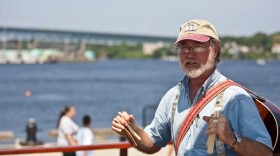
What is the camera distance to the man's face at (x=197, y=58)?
11.8 feet

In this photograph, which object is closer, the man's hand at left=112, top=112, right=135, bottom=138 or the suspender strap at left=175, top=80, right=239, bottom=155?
the suspender strap at left=175, top=80, right=239, bottom=155

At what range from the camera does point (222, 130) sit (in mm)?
3211

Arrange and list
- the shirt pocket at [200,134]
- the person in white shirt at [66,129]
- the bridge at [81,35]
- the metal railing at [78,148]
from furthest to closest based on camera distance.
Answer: the bridge at [81,35], the person in white shirt at [66,129], the metal railing at [78,148], the shirt pocket at [200,134]

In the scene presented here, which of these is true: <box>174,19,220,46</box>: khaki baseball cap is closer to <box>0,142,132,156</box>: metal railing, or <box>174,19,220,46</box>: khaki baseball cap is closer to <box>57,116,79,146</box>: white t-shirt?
<box>0,142,132,156</box>: metal railing

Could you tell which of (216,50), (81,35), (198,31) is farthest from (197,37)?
(81,35)

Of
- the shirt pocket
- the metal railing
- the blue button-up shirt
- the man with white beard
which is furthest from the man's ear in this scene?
the metal railing

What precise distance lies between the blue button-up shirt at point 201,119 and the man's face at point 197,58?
0.22ft

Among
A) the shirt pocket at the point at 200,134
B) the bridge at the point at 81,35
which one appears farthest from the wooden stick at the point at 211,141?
the bridge at the point at 81,35

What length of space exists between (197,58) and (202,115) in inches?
12.1

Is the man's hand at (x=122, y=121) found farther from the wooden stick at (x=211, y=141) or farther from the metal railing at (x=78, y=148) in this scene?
the metal railing at (x=78, y=148)

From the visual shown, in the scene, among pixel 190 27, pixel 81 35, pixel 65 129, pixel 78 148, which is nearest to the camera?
pixel 190 27

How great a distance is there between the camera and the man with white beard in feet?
10.8

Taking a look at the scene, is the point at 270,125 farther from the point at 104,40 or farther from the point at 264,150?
the point at 104,40

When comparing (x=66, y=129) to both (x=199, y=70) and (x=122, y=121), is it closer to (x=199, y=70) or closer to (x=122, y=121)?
(x=122, y=121)
